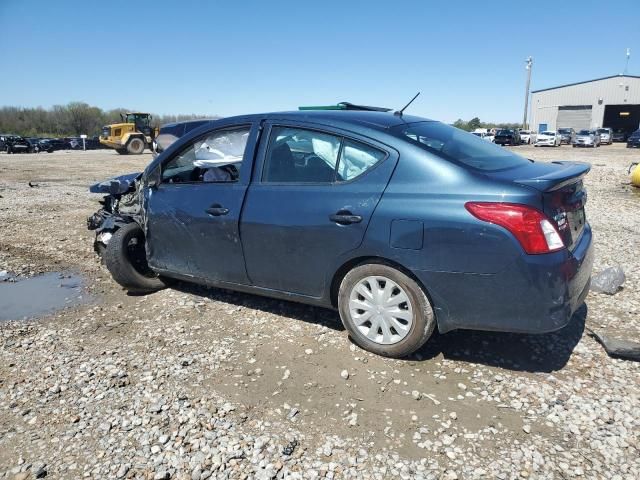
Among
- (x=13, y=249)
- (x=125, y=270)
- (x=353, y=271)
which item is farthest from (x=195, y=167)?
(x=13, y=249)

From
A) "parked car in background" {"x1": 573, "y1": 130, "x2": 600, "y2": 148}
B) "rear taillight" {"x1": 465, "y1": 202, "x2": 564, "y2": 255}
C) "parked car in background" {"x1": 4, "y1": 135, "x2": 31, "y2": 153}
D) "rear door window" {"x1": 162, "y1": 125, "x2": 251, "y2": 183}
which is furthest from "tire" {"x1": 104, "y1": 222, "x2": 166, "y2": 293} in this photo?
"parked car in background" {"x1": 573, "y1": 130, "x2": 600, "y2": 148}

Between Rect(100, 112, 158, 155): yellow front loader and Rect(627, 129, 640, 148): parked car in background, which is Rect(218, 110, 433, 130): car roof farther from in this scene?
Rect(627, 129, 640, 148): parked car in background

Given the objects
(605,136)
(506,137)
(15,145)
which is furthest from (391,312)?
(605,136)

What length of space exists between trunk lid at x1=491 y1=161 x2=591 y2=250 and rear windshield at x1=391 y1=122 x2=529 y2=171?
169 mm

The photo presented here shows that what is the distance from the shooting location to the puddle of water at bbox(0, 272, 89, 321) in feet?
14.4

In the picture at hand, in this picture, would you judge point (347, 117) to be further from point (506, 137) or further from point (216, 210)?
point (506, 137)

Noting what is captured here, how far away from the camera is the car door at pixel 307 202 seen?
320 centimetres

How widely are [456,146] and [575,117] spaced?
6611 centimetres

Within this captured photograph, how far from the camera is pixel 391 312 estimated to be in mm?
3209

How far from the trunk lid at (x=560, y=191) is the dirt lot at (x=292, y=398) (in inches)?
38.4

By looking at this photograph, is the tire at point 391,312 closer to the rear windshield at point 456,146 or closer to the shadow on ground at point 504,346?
the shadow on ground at point 504,346

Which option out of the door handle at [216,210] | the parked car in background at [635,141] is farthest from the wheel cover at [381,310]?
the parked car in background at [635,141]

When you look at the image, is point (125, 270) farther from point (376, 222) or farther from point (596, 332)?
point (596, 332)

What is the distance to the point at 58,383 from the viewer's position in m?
3.12
